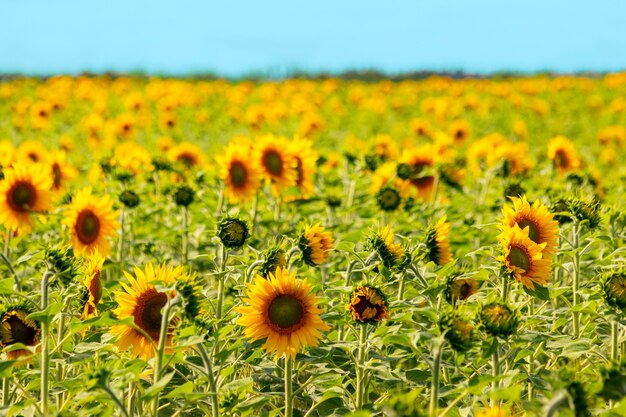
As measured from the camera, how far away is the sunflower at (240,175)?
4.86m

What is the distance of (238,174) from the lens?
16.1 feet

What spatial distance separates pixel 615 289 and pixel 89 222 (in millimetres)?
2714

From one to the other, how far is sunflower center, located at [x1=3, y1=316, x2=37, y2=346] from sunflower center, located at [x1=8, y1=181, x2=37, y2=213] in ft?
5.45

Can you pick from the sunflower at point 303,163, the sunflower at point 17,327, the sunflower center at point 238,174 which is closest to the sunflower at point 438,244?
the sunflower at point 17,327

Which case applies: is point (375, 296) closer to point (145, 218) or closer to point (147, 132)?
point (145, 218)

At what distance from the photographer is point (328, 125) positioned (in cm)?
1322

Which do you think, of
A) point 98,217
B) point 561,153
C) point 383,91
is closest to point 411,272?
point 98,217

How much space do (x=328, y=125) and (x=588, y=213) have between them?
1023 centimetres

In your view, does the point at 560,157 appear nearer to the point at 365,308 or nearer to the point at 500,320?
the point at 365,308

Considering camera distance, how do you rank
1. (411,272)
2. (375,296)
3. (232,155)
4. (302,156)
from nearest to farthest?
(375,296), (411,272), (232,155), (302,156)

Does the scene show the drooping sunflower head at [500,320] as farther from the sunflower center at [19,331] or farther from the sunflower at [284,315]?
the sunflower center at [19,331]

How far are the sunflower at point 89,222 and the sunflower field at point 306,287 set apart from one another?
0.03ft

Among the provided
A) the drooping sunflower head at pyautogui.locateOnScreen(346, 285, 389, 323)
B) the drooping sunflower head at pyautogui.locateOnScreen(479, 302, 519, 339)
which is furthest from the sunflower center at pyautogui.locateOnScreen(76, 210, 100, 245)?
the drooping sunflower head at pyautogui.locateOnScreen(479, 302, 519, 339)

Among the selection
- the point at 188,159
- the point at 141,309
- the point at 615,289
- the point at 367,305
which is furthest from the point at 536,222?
the point at 188,159
